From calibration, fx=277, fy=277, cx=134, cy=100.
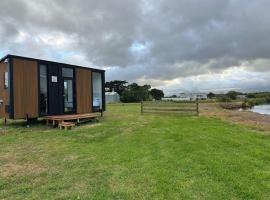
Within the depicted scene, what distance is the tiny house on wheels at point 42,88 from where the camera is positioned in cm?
1097

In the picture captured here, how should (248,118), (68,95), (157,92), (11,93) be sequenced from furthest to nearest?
(157,92) < (248,118) < (68,95) < (11,93)

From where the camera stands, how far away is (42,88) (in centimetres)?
1202

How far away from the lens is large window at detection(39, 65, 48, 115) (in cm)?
1192

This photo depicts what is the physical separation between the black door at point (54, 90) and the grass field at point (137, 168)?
444cm

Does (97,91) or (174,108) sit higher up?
(97,91)

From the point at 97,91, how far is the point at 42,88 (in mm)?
3662

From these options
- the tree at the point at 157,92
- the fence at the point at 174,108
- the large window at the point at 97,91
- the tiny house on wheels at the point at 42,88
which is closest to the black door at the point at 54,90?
the tiny house on wheels at the point at 42,88

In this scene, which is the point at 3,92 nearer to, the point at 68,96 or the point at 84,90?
the point at 68,96

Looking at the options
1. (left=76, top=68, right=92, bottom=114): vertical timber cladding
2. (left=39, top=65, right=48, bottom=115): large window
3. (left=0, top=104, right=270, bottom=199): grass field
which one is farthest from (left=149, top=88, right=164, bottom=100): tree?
(left=0, top=104, right=270, bottom=199): grass field

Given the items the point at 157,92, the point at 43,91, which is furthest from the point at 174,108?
the point at 157,92

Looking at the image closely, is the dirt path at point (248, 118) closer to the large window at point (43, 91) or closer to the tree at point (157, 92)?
the large window at point (43, 91)

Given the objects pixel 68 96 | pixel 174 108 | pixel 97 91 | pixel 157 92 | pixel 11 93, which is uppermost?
pixel 157 92

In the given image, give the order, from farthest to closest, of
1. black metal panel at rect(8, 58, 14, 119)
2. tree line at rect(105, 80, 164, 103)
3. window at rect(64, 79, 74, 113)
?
tree line at rect(105, 80, 164, 103) < window at rect(64, 79, 74, 113) < black metal panel at rect(8, 58, 14, 119)

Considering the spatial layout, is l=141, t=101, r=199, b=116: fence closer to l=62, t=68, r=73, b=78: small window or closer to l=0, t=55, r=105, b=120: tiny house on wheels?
l=0, t=55, r=105, b=120: tiny house on wheels
